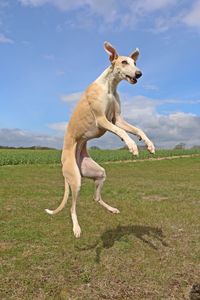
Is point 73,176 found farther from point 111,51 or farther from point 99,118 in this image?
point 111,51

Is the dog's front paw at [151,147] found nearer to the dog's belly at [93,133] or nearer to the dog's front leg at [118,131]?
the dog's front leg at [118,131]

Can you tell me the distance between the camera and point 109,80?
675cm

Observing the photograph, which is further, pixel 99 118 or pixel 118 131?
pixel 99 118

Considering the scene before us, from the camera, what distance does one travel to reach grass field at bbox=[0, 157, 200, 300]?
21.6 feet

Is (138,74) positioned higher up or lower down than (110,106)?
higher up

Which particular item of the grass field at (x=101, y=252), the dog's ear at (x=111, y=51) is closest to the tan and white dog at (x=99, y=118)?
the dog's ear at (x=111, y=51)

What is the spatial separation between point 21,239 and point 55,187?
32.2 ft

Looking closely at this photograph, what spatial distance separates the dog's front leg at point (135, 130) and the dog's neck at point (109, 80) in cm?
53

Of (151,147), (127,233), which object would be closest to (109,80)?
(151,147)

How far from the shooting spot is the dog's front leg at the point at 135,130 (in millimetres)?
6461

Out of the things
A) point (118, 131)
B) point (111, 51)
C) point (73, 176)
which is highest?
point (111, 51)

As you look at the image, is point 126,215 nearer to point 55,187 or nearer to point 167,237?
point 167,237

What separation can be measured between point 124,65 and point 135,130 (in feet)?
3.54

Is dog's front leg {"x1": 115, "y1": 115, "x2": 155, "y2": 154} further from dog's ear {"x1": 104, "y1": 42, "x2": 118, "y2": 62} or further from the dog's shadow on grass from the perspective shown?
the dog's shadow on grass
